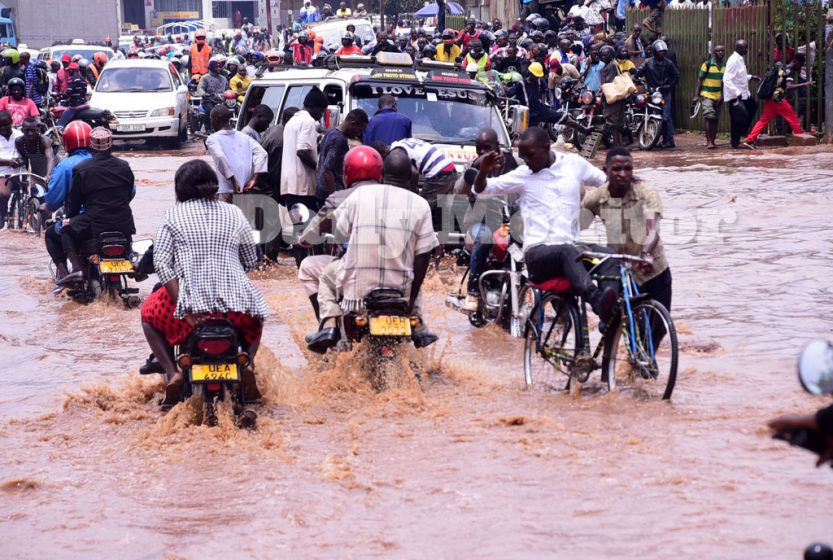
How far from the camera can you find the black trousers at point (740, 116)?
21266 millimetres

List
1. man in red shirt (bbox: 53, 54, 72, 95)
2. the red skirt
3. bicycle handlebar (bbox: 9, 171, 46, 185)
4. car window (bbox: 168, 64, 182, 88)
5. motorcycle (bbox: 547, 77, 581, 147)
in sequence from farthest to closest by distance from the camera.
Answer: man in red shirt (bbox: 53, 54, 72, 95), car window (bbox: 168, 64, 182, 88), motorcycle (bbox: 547, 77, 581, 147), bicycle handlebar (bbox: 9, 171, 46, 185), the red skirt

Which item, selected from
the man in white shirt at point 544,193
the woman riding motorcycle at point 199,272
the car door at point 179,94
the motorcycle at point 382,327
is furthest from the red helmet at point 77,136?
the car door at point 179,94

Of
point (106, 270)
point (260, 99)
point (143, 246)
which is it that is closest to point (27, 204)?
point (260, 99)

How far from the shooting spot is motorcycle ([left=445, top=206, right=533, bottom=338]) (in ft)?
29.8

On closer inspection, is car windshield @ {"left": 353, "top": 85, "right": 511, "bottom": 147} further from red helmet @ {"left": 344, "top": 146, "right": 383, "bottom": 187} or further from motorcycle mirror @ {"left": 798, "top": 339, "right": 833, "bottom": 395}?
motorcycle mirror @ {"left": 798, "top": 339, "right": 833, "bottom": 395}

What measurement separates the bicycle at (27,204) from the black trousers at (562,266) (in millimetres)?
8931

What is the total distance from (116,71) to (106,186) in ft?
53.2

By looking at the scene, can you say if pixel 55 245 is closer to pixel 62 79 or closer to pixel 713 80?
pixel 713 80

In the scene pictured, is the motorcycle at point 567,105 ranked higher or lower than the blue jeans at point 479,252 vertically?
higher

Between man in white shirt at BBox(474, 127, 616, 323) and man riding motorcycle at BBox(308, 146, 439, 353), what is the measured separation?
1.75 feet

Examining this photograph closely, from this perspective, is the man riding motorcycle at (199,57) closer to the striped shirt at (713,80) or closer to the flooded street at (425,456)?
the striped shirt at (713,80)

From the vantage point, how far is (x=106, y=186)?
1067 cm

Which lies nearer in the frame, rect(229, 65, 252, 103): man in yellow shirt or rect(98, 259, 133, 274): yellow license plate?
rect(98, 259, 133, 274): yellow license plate

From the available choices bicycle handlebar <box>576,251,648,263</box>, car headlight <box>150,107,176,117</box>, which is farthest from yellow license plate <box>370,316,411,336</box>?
car headlight <box>150,107,176,117</box>
